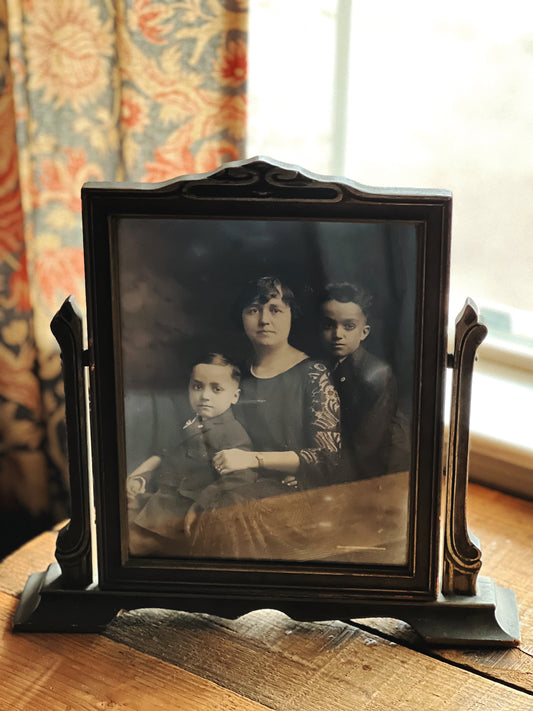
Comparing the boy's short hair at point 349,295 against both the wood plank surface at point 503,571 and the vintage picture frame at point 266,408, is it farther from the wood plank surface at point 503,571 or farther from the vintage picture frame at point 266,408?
the wood plank surface at point 503,571

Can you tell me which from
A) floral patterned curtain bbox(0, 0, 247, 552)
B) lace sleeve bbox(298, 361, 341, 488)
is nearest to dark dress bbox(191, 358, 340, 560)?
lace sleeve bbox(298, 361, 341, 488)

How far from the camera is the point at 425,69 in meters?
1.07

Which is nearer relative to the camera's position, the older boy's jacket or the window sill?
the older boy's jacket

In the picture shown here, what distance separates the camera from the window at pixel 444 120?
1.02m

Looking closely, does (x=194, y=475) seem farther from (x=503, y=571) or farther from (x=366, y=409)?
(x=503, y=571)

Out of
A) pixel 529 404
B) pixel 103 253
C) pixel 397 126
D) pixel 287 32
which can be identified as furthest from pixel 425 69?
pixel 103 253

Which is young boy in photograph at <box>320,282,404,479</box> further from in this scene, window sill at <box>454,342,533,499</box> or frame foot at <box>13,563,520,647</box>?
window sill at <box>454,342,533,499</box>

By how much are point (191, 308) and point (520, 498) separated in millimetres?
519

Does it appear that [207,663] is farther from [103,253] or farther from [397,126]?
[397,126]

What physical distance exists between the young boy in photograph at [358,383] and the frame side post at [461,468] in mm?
53

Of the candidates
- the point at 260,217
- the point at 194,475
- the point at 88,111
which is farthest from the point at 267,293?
the point at 88,111

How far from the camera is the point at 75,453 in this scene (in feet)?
2.60

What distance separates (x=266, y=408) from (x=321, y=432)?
5 centimetres

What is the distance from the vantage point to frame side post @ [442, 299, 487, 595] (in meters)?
0.74
